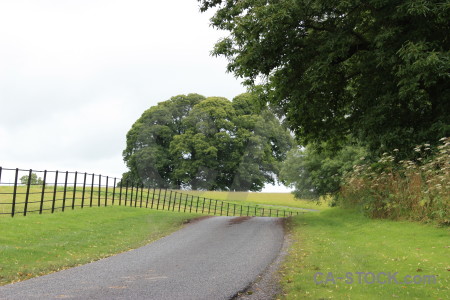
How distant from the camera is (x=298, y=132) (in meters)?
22.7

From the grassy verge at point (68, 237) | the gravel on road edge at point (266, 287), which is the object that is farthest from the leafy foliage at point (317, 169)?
the gravel on road edge at point (266, 287)

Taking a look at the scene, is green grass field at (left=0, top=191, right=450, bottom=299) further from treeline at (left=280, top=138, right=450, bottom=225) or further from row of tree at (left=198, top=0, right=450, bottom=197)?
row of tree at (left=198, top=0, right=450, bottom=197)

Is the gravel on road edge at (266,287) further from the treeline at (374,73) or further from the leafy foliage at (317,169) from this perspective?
the leafy foliage at (317,169)

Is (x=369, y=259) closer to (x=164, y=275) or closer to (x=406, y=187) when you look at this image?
(x=164, y=275)

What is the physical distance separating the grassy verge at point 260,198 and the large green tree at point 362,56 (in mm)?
27100

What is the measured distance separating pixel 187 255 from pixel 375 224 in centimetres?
741

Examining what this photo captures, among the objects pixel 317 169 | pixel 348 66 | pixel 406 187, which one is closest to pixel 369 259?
pixel 406 187

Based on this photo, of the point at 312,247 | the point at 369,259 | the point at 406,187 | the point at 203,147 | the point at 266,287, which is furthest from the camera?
the point at 203,147

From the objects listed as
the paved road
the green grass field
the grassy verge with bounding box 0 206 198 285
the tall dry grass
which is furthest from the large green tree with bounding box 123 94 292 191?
the paved road

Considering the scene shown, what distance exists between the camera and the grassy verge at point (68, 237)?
34.0ft

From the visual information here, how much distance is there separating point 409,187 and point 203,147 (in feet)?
114

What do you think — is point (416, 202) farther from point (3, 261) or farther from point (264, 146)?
point (264, 146)

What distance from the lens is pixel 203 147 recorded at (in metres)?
47.8

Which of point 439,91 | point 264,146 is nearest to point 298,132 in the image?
point 439,91
